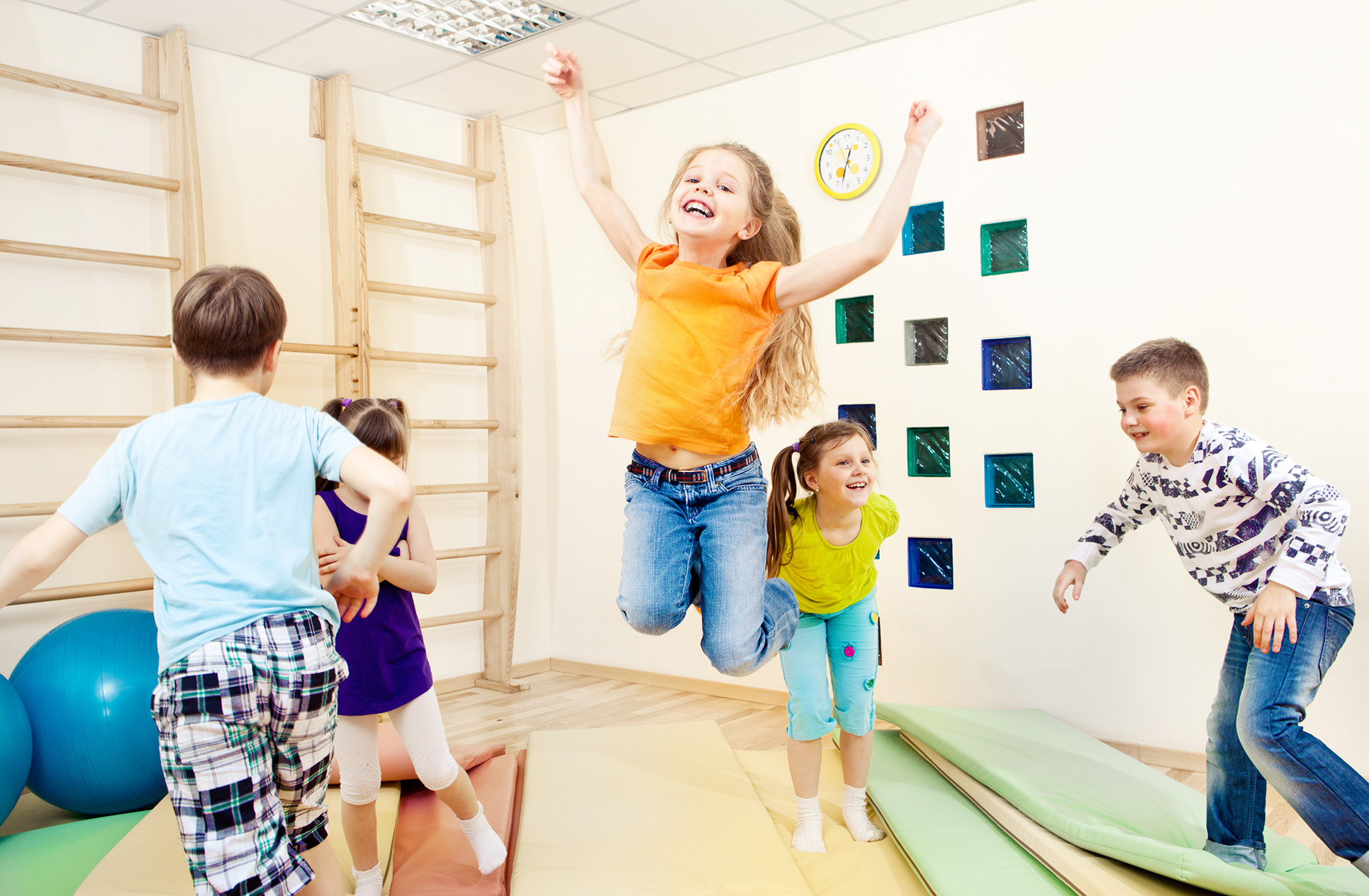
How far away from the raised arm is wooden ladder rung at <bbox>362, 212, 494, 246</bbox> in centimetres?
195

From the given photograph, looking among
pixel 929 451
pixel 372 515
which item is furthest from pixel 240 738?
pixel 929 451

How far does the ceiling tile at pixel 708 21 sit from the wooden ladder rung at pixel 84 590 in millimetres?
2428

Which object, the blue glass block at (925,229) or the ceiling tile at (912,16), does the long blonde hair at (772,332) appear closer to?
the blue glass block at (925,229)

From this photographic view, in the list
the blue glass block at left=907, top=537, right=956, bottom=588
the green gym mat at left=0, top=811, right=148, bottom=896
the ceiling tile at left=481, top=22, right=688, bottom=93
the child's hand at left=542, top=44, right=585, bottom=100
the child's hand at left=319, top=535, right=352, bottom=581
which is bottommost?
the green gym mat at left=0, top=811, right=148, bottom=896

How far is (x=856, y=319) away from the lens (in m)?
3.54

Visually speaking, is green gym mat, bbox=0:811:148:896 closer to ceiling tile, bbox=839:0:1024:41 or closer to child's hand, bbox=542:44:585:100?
child's hand, bbox=542:44:585:100

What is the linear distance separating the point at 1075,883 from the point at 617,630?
2.58 metres

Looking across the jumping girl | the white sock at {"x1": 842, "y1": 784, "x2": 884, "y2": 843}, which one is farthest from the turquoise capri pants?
the jumping girl

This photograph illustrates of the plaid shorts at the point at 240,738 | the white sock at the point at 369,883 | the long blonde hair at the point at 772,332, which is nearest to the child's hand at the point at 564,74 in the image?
the long blonde hair at the point at 772,332

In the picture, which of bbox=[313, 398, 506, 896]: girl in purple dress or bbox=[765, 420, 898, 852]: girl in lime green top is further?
bbox=[765, 420, 898, 852]: girl in lime green top

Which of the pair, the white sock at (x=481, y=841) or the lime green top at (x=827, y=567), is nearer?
the white sock at (x=481, y=841)

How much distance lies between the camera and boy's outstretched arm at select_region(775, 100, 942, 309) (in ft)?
5.35

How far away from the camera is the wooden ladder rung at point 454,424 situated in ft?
12.6

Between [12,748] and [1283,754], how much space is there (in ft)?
9.34
